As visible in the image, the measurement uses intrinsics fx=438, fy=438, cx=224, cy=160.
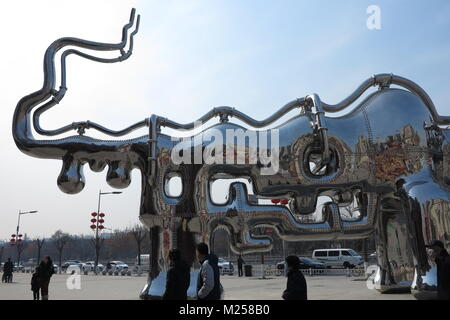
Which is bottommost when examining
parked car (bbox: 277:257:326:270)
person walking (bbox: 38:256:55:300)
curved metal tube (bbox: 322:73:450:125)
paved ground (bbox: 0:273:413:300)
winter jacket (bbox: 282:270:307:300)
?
parked car (bbox: 277:257:326:270)

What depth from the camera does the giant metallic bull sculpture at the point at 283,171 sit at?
6766 millimetres

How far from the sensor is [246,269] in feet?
68.3

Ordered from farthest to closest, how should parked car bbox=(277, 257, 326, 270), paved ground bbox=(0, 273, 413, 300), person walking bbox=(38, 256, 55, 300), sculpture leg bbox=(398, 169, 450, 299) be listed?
parked car bbox=(277, 257, 326, 270), person walking bbox=(38, 256, 55, 300), paved ground bbox=(0, 273, 413, 300), sculpture leg bbox=(398, 169, 450, 299)

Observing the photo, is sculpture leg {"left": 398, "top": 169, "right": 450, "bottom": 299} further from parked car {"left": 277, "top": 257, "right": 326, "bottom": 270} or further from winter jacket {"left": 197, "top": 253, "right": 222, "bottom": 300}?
parked car {"left": 277, "top": 257, "right": 326, "bottom": 270}

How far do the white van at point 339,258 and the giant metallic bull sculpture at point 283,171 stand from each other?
65.8 feet

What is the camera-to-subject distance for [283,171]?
272 inches

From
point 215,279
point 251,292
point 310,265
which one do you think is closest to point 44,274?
point 251,292

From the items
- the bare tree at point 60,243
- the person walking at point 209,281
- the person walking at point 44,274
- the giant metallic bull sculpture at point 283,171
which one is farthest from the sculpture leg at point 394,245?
the bare tree at point 60,243

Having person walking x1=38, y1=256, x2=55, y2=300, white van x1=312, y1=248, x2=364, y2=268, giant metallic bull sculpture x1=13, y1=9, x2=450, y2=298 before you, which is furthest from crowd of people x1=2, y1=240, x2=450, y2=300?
white van x1=312, y1=248, x2=364, y2=268

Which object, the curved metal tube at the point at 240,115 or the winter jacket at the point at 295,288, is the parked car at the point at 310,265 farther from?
the winter jacket at the point at 295,288

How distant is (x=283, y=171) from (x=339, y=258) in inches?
846

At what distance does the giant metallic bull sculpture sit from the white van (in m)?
20.1

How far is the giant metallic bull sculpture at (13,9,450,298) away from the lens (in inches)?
266
